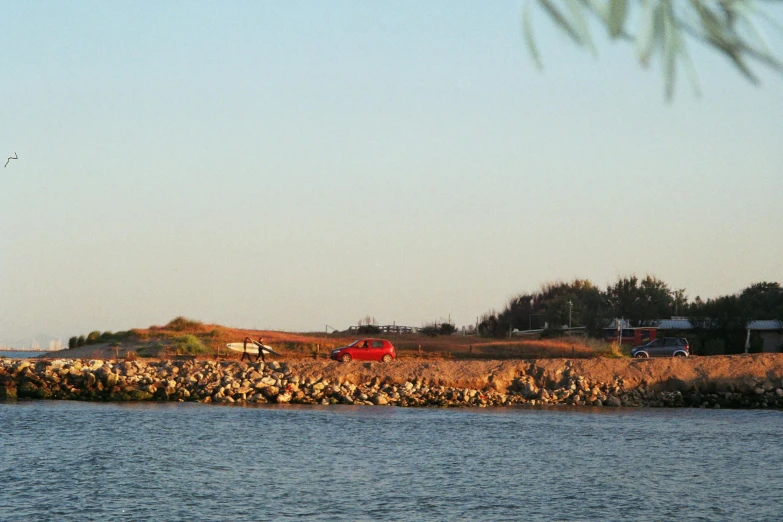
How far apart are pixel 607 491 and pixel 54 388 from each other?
29458 millimetres

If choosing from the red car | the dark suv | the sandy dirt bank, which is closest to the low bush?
the red car

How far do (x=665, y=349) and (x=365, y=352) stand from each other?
1830cm

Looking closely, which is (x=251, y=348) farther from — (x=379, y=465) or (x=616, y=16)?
(x=616, y=16)

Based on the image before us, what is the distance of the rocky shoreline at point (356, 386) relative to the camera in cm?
4166

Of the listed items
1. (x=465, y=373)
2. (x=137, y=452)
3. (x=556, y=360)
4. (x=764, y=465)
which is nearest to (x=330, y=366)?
(x=465, y=373)

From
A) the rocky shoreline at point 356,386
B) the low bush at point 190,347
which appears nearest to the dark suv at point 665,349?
the rocky shoreline at point 356,386

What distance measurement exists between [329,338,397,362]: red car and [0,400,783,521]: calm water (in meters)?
9.66

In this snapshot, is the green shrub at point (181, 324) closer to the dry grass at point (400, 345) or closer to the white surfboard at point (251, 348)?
the dry grass at point (400, 345)

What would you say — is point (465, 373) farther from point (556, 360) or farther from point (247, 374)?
point (247, 374)

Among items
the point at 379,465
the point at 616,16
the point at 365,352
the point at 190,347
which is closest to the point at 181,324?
the point at 190,347

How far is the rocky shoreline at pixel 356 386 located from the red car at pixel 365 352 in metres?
1.99

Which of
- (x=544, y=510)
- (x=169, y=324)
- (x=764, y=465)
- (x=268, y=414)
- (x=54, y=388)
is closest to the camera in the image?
(x=544, y=510)

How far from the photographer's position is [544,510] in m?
19.9

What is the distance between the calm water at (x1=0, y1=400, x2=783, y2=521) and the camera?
1984cm
